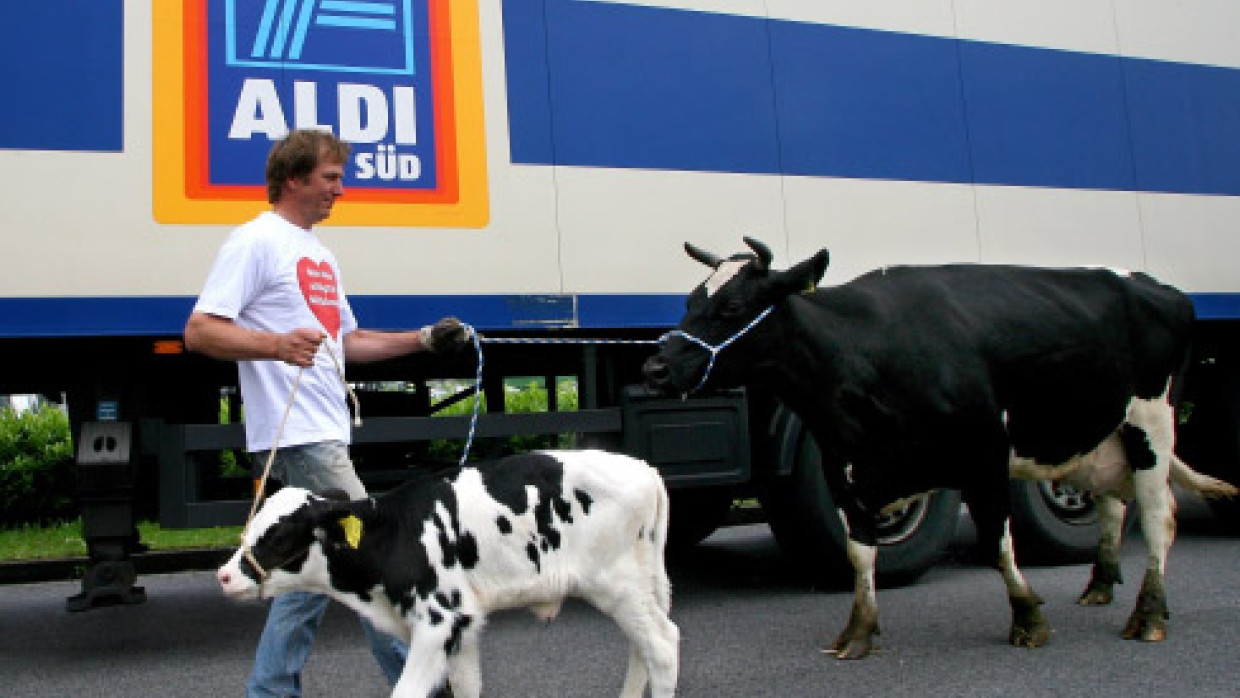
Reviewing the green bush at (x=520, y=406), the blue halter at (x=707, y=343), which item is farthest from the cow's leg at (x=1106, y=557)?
the green bush at (x=520, y=406)

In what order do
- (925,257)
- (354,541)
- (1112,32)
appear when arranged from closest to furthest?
(354,541)
(925,257)
(1112,32)

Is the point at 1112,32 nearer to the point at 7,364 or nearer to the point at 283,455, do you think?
the point at 283,455

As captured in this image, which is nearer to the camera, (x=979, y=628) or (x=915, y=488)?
(x=915, y=488)

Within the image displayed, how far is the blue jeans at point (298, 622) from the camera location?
3312 mm

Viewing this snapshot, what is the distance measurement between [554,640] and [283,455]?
2042mm

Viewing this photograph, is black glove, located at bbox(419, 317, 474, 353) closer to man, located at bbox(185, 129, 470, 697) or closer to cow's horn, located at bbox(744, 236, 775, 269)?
man, located at bbox(185, 129, 470, 697)

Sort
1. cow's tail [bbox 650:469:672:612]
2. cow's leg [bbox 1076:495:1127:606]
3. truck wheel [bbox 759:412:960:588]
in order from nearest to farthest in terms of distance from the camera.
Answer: cow's tail [bbox 650:469:672:612], cow's leg [bbox 1076:495:1127:606], truck wheel [bbox 759:412:960:588]

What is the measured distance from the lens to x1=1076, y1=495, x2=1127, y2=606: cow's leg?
17.7ft

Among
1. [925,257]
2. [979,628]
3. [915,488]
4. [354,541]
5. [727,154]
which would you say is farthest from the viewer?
[925,257]

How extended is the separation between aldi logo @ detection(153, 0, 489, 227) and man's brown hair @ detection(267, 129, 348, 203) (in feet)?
4.03

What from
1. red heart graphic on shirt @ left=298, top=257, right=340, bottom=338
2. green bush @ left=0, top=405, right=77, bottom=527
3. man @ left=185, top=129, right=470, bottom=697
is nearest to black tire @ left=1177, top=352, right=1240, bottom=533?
man @ left=185, top=129, right=470, bottom=697

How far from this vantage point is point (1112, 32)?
6.42m

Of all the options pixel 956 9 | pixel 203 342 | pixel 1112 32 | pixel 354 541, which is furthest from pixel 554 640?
pixel 1112 32

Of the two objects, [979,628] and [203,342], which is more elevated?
[203,342]
